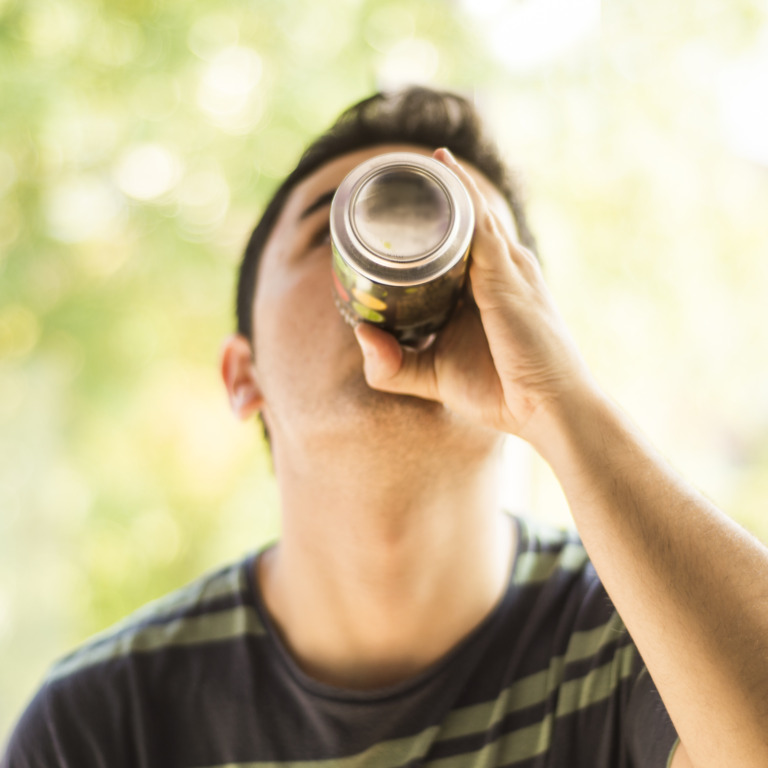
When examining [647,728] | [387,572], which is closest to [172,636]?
[387,572]

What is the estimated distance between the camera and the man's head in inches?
30.9

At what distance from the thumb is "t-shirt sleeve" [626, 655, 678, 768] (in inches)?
15.1

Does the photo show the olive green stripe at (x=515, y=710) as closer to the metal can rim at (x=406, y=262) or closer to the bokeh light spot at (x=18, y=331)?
the metal can rim at (x=406, y=262)

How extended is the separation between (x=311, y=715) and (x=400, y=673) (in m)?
0.13

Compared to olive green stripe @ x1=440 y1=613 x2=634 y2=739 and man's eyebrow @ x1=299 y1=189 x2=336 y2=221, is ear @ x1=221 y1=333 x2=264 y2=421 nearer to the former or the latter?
man's eyebrow @ x1=299 y1=189 x2=336 y2=221

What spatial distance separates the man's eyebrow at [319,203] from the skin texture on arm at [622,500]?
26 cm

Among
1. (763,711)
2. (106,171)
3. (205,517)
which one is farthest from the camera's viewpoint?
(205,517)

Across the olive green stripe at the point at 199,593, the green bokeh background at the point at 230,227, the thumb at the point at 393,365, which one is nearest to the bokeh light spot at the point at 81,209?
the green bokeh background at the point at 230,227

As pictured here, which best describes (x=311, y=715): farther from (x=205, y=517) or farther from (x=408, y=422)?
(x=205, y=517)

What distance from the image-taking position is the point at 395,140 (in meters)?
1.07

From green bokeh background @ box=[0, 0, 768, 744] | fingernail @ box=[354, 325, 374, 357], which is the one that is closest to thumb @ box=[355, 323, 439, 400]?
fingernail @ box=[354, 325, 374, 357]

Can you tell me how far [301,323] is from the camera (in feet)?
2.72

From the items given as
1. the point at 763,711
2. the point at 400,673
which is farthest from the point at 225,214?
the point at 763,711

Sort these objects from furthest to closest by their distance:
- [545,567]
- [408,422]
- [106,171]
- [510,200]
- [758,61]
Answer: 1. [106,171]
2. [758,61]
3. [510,200]
4. [545,567]
5. [408,422]
